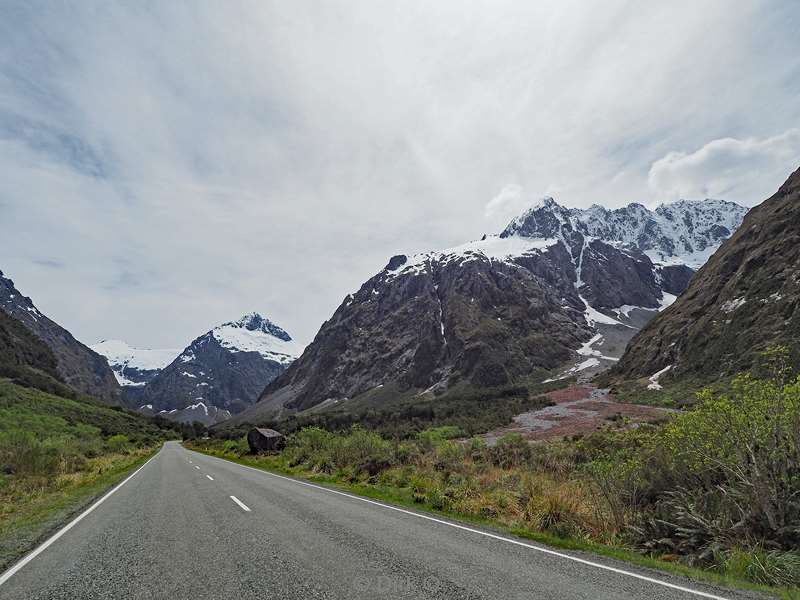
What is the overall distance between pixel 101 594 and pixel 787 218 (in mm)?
112452

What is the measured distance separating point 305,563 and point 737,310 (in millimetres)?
89954

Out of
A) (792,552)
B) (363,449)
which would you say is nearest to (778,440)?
(792,552)

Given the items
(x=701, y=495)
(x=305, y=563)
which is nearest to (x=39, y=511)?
(x=305, y=563)

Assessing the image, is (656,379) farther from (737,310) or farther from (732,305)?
(732,305)

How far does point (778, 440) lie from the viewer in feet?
25.3

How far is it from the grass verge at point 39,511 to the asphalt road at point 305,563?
57cm

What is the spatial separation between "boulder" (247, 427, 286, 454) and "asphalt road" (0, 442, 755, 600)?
31922 mm

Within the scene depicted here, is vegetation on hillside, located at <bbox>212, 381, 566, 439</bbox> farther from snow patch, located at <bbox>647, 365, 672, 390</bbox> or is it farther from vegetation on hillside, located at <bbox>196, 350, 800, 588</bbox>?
vegetation on hillside, located at <bbox>196, 350, 800, 588</bbox>

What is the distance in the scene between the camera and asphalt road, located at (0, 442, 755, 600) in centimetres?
564

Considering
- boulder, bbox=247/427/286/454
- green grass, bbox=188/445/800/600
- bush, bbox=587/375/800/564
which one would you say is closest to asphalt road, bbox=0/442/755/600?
green grass, bbox=188/445/800/600

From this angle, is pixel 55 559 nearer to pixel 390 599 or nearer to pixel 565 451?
pixel 390 599

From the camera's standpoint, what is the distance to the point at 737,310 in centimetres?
7425

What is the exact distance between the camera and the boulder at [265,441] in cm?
4155

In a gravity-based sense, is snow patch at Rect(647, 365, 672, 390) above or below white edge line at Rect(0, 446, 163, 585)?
above
